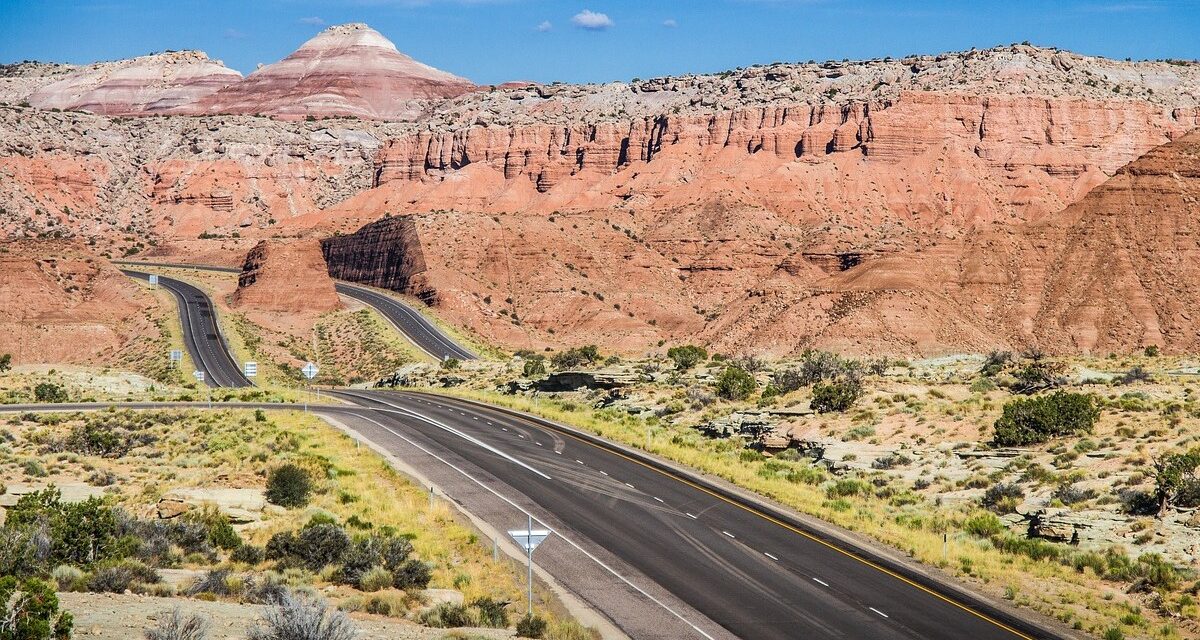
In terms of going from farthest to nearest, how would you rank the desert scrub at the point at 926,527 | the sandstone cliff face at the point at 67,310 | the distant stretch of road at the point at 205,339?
the sandstone cliff face at the point at 67,310
the distant stretch of road at the point at 205,339
the desert scrub at the point at 926,527

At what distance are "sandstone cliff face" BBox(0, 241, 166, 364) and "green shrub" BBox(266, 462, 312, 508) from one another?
6501 cm

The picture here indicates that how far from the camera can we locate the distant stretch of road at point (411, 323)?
108688 millimetres

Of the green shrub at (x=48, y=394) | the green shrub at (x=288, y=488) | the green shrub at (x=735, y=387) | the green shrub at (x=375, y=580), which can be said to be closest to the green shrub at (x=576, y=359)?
the green shrub at (x=735, y=387)

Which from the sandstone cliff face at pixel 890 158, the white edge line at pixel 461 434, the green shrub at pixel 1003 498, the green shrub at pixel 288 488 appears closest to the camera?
the green shrub at pixel 288 488

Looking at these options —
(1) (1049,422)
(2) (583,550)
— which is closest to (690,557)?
(2) (583,550)

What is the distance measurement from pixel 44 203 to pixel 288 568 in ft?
598

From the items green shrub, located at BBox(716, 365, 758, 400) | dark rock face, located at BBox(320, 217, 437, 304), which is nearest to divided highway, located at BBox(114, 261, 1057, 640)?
green shrub, located at BBox(716, 365, 758, 400)

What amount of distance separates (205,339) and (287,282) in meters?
19.0

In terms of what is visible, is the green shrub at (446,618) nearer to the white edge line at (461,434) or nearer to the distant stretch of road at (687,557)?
the distant stretch of road at (687,557)

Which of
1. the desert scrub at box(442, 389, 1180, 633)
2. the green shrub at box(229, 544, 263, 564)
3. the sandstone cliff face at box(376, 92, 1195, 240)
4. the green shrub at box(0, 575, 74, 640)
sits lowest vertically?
the green shrub at box(229, 544, 263, 564)

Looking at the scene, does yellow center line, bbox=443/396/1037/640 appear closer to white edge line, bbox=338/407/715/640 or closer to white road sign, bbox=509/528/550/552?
white edge line, bbox=338/407/715/640

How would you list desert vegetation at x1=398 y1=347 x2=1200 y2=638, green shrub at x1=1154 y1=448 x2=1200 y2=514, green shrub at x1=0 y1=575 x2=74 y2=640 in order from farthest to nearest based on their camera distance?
green shrub at x1=1154 y1=448 x2=1200 y2=514 → desert vegetation at x1=398 y1=347 x2=1200 y2=638 → green shrub at x1=0 y1=575 x2=74 y2=640

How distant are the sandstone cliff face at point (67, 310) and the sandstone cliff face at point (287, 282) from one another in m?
9.11

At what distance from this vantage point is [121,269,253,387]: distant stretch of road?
90.4 m
